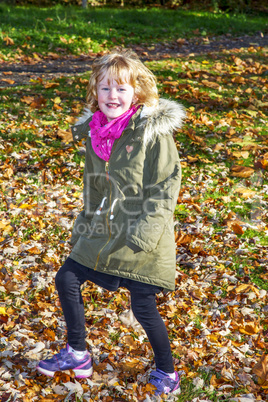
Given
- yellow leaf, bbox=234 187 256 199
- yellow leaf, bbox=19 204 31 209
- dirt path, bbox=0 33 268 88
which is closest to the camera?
yellow leaf, bbox=19 204 31 209

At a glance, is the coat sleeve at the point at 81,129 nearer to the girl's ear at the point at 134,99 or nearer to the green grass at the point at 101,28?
the girl's ear at the point at 134,99

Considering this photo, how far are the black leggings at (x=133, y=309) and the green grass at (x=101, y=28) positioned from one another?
987cm

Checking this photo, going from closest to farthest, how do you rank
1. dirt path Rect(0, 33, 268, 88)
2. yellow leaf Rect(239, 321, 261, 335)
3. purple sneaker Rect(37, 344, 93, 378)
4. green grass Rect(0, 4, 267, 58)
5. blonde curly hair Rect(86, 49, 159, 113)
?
blonde curly hair Rect(86, 49, 159, 113) → purple sneaker Rect(37, 344, 93, 378) → yellow leaf Rect(239, 321, 261, 335) → dirt path Rect(0, 33, 268, 88) → green grass Rect(0, 4, 267, 58)

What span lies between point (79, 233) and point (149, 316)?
30.7 inches

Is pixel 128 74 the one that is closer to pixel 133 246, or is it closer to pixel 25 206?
pixel 133 246

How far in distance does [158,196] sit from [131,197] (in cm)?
20

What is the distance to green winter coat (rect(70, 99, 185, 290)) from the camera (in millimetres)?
2514

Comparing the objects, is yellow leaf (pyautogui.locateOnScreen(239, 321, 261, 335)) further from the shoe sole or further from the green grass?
the green grass

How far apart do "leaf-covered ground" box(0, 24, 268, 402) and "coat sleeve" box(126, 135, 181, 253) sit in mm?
1282

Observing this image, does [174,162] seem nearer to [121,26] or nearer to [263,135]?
[263,135]

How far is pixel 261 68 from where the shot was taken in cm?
995

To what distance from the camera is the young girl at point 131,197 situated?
8.29 feet

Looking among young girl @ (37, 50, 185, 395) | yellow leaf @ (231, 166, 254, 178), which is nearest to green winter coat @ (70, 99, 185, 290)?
young girl @ (37, 50, 185, 395)

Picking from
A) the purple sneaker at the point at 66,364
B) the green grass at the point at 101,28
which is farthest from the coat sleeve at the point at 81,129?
the green grass at the point at 101,28
